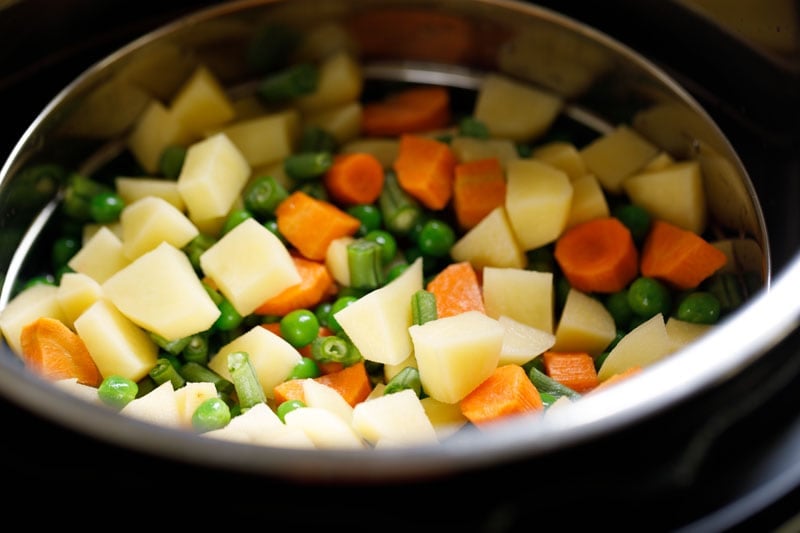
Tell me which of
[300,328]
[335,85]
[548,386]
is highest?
[335,85]

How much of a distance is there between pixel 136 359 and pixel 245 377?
29cm

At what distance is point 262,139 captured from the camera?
107 inches

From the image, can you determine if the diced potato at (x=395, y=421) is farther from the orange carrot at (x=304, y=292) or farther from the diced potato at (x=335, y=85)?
the diced potato at (x=335, y=85)

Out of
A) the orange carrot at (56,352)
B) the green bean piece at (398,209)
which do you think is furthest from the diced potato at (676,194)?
the orange carrot at (56,352)

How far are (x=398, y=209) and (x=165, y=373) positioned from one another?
0.82 m

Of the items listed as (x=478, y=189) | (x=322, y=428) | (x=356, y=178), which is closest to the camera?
(x=322, y=428)

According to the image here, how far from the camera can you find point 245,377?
2.16m

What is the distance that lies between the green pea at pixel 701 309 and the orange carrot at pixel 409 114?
1026 millimetres

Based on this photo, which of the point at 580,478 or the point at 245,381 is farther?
the point at 245,381

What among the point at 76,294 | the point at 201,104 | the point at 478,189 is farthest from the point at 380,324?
the point at 201,104

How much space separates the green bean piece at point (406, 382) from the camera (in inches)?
84.5

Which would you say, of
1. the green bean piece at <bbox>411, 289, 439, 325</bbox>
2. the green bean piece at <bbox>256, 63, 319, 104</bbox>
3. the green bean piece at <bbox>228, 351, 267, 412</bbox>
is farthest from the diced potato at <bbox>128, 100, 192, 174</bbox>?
the green bean piece at <bbox>411, 289, 439, 325</bbox>

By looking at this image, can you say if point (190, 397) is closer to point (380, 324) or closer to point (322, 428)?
point (322, 428)

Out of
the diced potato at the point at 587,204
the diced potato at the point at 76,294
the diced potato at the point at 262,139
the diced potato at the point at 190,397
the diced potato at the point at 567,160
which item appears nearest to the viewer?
the diced potato at the point at 190,397
